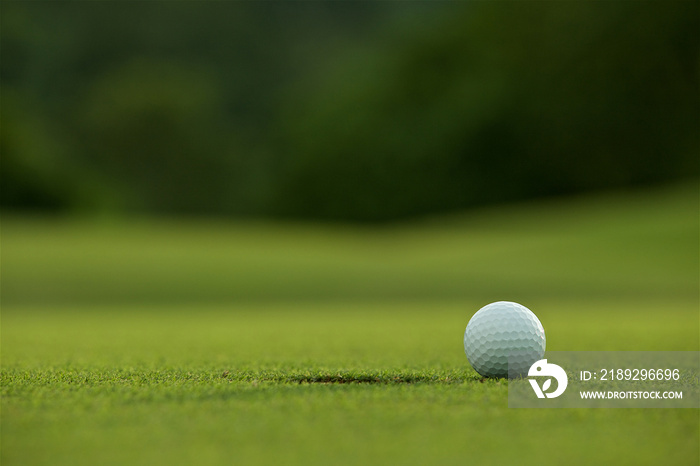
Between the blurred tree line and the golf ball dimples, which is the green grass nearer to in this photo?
the golf ball dimples

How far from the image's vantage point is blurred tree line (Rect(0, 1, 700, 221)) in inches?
1587

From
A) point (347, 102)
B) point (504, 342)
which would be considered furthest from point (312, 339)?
point (347, 102)

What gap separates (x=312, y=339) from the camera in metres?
4.85

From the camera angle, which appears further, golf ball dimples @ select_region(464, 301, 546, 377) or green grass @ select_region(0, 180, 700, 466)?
golf ball dimples @ select_region(464, 301, 546, 377)

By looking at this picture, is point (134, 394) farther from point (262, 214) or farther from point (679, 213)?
point (262, 214)

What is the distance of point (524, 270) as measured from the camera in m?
12.6

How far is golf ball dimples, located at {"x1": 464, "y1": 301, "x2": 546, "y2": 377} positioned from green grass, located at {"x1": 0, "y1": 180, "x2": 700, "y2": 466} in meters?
0.10

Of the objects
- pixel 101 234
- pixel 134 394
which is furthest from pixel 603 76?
pixel 134 394

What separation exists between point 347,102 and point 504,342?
46994mm

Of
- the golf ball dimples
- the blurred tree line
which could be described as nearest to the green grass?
the golf ball dimples

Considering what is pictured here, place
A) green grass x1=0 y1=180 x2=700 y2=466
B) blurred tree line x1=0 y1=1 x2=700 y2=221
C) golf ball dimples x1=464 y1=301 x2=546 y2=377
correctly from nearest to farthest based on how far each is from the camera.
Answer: green grass x1=0 y1=180 x2=700 y2=466 < golf ball dimples x1=464 y1=301 x2=546 y2=377 < blurred tree line x1=0 y1=1 x2=700 y2=221

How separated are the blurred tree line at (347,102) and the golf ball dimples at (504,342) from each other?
1415 inches

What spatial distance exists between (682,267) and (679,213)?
3611 mm

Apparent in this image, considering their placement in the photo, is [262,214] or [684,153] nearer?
[684,153]
